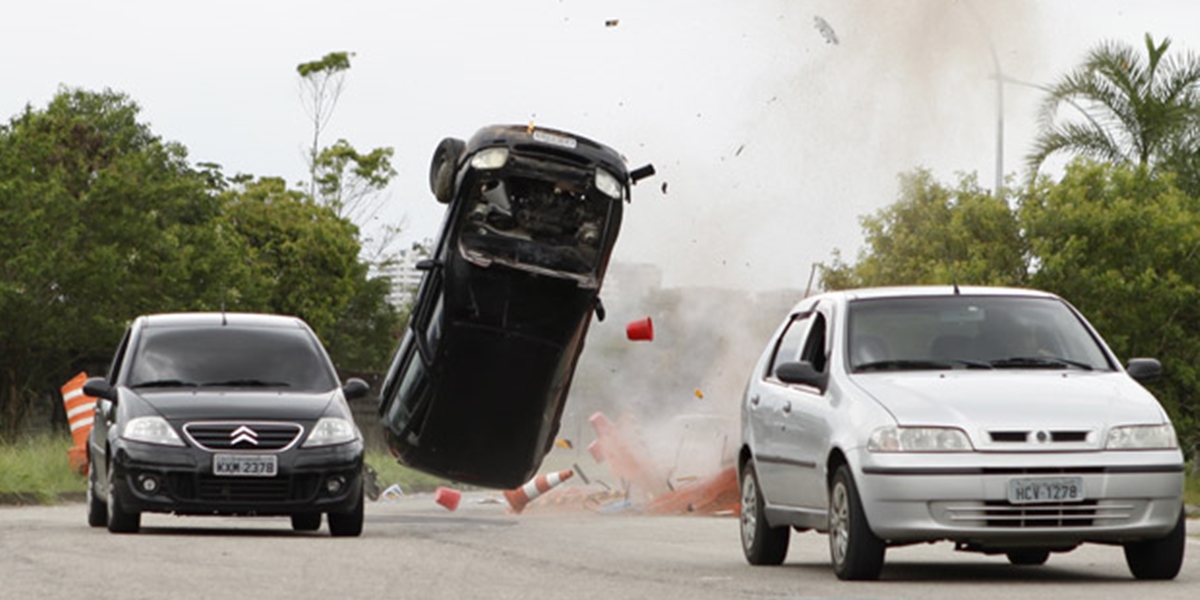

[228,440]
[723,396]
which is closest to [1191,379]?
[723,396]

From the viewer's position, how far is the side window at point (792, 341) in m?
14.2

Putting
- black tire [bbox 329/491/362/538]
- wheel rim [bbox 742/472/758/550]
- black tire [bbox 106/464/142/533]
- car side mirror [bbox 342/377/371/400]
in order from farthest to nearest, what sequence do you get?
1. car side mirror [bbox 342/377/371/400]
2. black tire [bbox 329/491/362/538]
3. black tire [bbox 106/464/142/533]
4. wheel rim [bbox 742/472/758/550]

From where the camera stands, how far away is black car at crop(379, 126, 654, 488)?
1859cm

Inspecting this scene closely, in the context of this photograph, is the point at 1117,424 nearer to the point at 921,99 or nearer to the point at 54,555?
the point at 54,555

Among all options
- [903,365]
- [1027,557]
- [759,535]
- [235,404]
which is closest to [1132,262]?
[235,404]

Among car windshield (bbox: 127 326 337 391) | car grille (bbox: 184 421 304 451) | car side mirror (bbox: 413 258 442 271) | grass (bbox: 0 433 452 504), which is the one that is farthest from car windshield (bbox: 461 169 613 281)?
grass (bbox: 0 433 452 504)

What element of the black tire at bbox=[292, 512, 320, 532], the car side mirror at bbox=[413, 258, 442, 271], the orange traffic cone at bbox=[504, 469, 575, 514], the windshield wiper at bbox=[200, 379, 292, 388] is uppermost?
the car side mirror at bbox=[413, 258, 442, 271]

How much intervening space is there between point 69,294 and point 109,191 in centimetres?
254

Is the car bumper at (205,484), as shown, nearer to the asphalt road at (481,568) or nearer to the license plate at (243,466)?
the license plate at (243,466)

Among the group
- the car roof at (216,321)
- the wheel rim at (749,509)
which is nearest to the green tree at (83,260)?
the car roof at (216,321)

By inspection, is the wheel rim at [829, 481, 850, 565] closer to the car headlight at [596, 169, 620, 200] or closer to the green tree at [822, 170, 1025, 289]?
the car headlight at [596, 169, 620, 200]

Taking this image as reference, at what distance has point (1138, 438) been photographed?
12.2 metres

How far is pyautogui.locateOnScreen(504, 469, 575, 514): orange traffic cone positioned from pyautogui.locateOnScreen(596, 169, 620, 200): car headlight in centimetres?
771

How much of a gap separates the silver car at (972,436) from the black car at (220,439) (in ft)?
13.2
